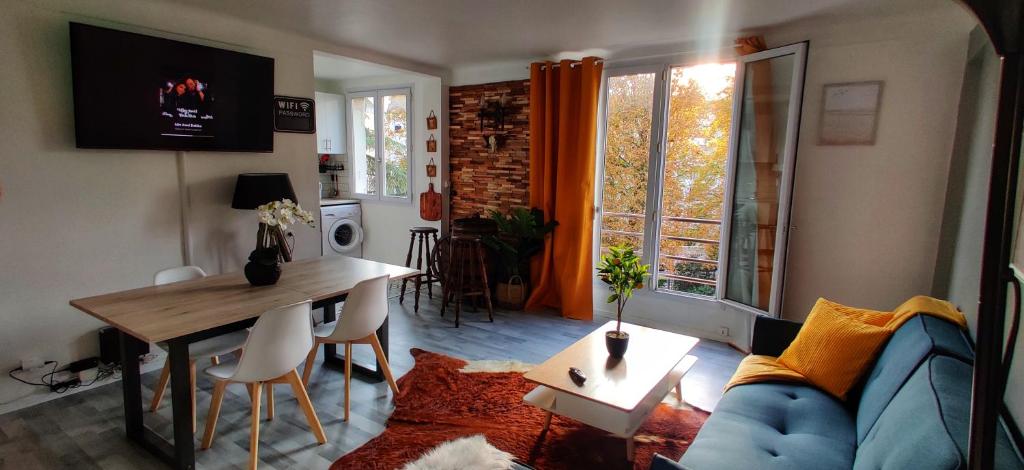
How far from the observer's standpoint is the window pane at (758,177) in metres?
3.42

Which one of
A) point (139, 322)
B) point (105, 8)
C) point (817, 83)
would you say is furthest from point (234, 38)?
point (817, 83)

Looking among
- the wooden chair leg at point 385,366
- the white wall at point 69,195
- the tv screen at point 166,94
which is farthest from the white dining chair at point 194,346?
the tv screen at point 166,94

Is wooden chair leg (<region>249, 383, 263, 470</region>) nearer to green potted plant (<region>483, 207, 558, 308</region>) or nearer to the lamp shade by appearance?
the lamp shade

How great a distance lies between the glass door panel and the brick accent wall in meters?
1.95

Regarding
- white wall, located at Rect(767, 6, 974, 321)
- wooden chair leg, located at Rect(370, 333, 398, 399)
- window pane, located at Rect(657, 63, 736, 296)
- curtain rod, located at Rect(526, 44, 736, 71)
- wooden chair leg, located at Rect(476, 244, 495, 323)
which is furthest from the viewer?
wooden chair leg, located at Rect(476, 244, 495, 323)

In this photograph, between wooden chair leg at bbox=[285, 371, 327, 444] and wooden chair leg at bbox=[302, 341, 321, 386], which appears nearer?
wooden chair leg at bbox=[285, 371, 327, 444]

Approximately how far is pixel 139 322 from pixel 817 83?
4070 millimetres

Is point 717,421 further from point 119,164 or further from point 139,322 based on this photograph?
point 119,164

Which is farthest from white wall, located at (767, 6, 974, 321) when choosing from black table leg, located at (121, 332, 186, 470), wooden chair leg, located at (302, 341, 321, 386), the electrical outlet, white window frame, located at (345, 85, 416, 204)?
the electrical outlet

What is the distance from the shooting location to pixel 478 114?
16.7ft

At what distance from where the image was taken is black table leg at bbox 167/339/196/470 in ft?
6.91

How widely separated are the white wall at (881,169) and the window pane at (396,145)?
379 cm

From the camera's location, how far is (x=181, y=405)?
2148 mm

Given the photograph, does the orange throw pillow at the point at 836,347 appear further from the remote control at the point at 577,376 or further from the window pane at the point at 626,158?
the window pane at the point at 626,158
